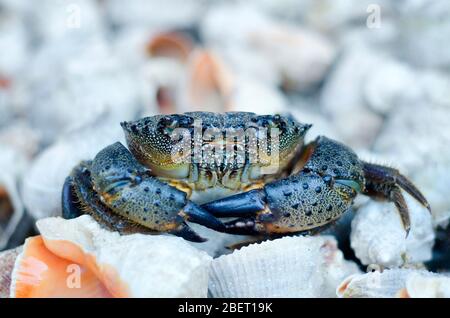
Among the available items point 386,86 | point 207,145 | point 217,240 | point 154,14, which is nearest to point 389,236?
point 217,240

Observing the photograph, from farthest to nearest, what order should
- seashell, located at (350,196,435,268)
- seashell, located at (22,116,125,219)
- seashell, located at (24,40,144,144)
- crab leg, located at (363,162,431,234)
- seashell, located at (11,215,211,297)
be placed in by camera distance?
seashell, located at (24,40,144,144) → seashell, located at (22,116,125,219) → crab leg, located at (363,162,431,234) → seashell, located at (350,196,435,268) → seashell, located at (11,215,211,297)

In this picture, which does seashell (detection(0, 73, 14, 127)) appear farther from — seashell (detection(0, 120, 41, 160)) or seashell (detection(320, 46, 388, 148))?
seashell (detection(320, 46, 388, 148))

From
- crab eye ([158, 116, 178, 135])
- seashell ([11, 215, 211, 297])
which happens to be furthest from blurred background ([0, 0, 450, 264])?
crab eye ([158, 116, 178, 135])

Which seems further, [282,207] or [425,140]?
[425,140]

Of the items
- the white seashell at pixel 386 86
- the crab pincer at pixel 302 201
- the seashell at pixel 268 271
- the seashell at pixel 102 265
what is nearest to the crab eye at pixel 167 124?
the crab pincer at pixel 302 201

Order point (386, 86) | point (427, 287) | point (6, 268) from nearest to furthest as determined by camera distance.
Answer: point (427, 287)
point (6, 268)
point (386, 86)

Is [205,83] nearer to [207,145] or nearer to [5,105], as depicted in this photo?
[5,105]
